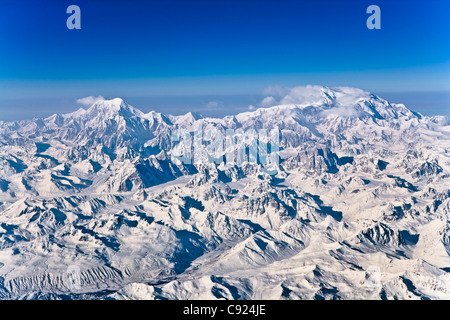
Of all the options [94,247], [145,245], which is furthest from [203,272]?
[94,247]
